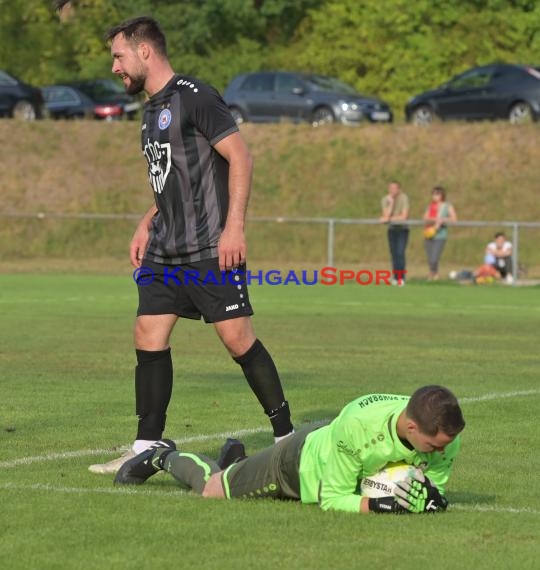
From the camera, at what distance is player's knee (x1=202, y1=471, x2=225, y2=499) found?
24.9ft

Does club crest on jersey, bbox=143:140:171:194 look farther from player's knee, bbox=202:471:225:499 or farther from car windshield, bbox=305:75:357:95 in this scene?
car windshield, bbox=305:75:357:95

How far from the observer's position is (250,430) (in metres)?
10.2

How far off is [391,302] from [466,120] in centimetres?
2065

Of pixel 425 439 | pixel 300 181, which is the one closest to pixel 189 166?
pixel 425 439

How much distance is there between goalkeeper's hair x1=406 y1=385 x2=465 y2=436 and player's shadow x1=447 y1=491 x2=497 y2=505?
1070mm

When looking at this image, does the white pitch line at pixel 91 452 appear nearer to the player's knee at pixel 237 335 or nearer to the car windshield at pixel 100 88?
the player's knee at pixel 237 335

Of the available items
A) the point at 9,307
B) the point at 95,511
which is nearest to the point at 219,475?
the point at 95,511

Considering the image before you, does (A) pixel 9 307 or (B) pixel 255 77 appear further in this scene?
(B) pixel 255 77

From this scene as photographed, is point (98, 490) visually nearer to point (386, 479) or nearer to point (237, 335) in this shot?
point (237, 335)

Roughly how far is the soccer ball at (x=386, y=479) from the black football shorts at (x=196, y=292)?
64.7 inches

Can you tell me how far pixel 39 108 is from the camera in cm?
4706

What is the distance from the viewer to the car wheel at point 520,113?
43688mm

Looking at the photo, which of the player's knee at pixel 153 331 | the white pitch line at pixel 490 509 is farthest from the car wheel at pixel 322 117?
the white pitch line at pixel 490 509

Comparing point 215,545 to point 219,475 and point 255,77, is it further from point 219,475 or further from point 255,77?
point 255,77
